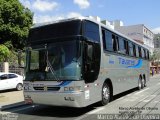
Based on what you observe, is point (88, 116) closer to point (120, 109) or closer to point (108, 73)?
point (120, 109)

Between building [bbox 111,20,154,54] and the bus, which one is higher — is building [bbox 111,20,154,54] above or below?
above

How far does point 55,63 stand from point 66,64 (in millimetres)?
446

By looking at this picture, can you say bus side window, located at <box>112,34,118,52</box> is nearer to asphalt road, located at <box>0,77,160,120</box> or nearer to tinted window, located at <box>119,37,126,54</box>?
tinted window, located at <box>119,37,126,54</box>

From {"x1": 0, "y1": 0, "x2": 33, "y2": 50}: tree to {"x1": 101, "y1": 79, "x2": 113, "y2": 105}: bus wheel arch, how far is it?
20959mm

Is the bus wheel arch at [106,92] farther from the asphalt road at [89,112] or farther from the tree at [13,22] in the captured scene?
the tree at [13,22]

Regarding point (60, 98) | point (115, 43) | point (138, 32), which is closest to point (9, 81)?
point (115, 43)

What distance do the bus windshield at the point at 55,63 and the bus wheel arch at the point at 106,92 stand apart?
260 cm

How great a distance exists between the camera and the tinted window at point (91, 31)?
10578 millimetres

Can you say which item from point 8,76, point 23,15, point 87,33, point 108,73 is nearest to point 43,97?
point 87,33

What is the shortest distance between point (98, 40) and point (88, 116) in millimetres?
3049

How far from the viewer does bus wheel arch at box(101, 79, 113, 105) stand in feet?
39.8

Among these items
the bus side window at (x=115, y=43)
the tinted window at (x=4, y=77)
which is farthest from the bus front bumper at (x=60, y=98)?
the tinted window at (x=4, y=77)

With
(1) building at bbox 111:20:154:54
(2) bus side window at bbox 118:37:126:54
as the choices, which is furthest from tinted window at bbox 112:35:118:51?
(1) building at bbox 111:20:154:54

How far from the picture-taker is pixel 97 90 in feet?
36.9
